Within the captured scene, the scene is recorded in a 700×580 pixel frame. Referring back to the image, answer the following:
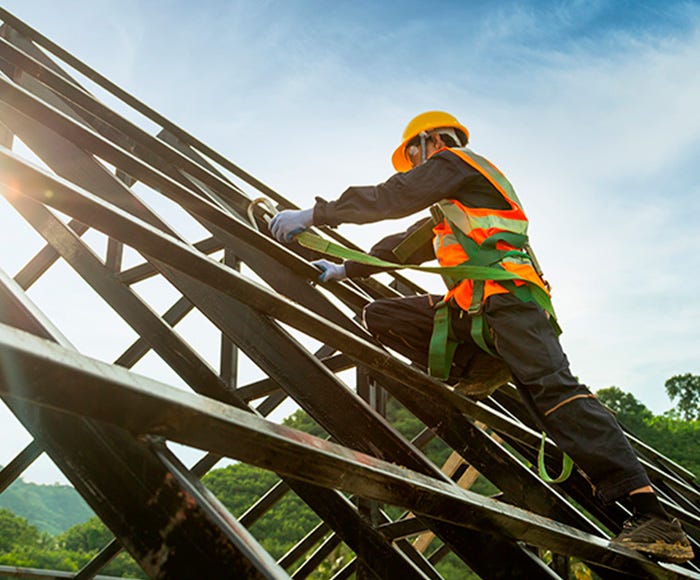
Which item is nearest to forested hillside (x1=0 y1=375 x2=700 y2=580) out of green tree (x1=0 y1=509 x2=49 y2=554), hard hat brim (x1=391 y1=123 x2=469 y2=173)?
green tree (x1=0 y1=509 x2=49 y2=554)

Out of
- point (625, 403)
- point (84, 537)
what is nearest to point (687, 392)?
point (625, 403)

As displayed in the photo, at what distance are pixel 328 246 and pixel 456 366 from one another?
83 cm

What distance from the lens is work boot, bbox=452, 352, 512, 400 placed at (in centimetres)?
287

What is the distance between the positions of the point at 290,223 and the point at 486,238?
0.87 m

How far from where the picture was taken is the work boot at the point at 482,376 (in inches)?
113

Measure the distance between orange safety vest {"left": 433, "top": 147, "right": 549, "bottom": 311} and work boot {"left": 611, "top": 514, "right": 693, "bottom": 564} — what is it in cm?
98

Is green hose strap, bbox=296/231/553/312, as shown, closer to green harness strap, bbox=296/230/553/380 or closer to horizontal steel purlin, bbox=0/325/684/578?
green harness strap, bbox=296/230/553/380

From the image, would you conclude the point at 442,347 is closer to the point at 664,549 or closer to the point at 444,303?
the point at 444,303

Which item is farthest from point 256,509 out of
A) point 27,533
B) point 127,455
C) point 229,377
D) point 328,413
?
point 27,533

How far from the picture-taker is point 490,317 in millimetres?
2619

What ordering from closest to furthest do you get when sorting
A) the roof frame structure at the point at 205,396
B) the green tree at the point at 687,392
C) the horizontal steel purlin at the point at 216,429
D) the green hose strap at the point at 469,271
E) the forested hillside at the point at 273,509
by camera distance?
the horizontal steel purlin at the point at 216,429, the roof frame structure at the point at 205,396, the green hose strap at the point at 469,271, the forested hillside at the point at 273,509, the green tree at the point at 687,392

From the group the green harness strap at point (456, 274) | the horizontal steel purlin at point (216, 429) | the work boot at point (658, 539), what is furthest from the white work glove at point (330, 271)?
the work boot at point (658, 539)

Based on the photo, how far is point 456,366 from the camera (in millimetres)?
2965

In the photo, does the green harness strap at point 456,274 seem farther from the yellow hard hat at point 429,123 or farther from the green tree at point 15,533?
the green tree at point 15,533
